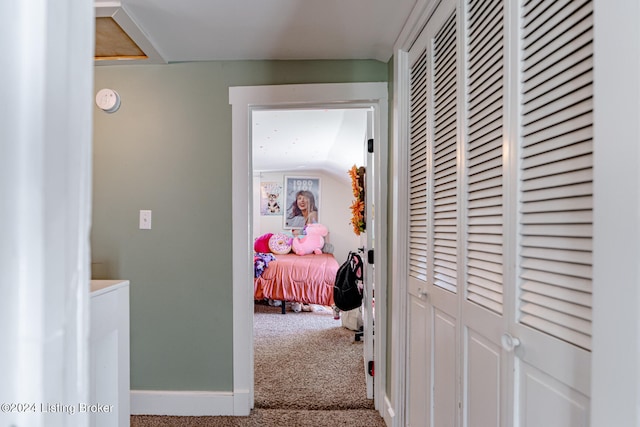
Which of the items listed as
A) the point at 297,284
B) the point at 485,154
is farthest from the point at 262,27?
the point at 297,284

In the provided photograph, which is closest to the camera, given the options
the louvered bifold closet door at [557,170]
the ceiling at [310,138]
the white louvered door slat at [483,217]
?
the louvered bifold closet door at [557,170]

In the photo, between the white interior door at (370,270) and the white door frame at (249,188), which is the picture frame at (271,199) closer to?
the white interior door at (370,270)

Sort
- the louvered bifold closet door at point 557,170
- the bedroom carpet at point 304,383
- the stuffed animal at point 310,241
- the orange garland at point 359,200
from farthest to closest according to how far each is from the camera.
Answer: the stuffed animal at point 310,241 < the orange garland at point 359,200 < the bedroom carpet at point 304,383 < the louvered bifold closet door at point 557,170

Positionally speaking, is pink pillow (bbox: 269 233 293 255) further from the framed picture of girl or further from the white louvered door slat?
the white louvered door slat

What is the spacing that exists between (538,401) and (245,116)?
1.88m

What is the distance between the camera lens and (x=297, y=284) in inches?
173

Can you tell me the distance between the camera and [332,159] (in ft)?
17.9

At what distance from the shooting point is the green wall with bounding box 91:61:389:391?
212 centimetres

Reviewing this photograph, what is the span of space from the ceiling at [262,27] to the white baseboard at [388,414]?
1924 millimetres

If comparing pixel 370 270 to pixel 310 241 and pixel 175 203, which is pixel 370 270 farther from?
pixel 310 241

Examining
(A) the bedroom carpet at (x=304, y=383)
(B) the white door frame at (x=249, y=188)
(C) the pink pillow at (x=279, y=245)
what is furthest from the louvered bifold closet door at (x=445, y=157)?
(C) the pink pillow at (x=279, y=245)

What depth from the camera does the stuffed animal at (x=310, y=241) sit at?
5973 millimetres

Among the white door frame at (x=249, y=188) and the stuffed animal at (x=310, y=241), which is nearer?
the white door frame at (x=249, y=188)

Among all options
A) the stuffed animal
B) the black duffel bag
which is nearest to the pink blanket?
the black duffel bag
